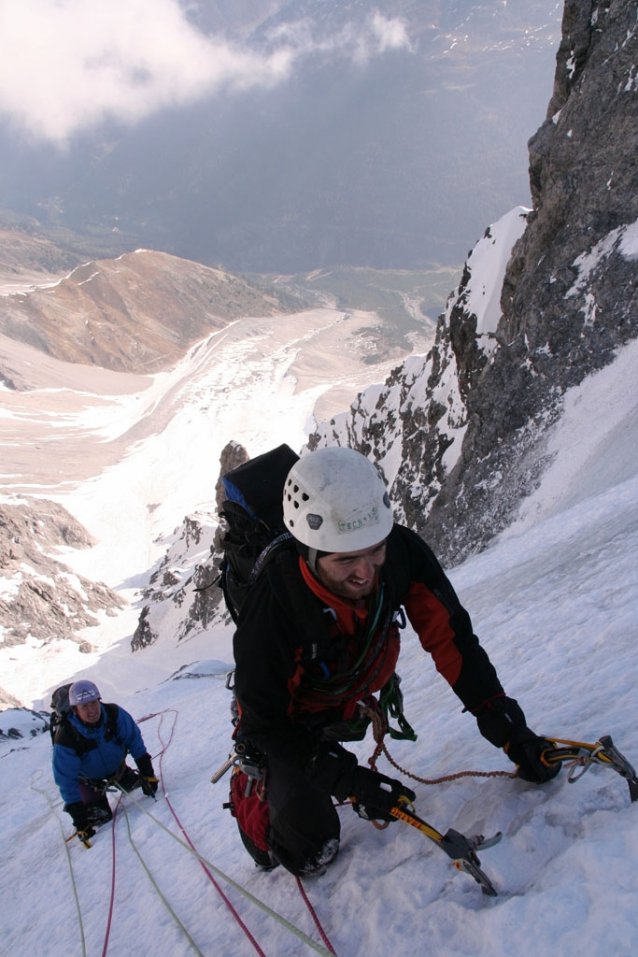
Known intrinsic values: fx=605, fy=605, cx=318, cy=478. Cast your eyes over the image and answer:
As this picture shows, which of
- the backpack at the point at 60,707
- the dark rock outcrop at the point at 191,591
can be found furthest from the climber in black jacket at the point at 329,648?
the dark rock outcrop at the point at 191,591

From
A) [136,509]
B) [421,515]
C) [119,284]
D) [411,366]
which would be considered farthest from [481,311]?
[119,284]

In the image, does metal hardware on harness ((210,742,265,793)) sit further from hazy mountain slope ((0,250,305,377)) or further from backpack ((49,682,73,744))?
hazy mountain slope ((0,250,305,377))

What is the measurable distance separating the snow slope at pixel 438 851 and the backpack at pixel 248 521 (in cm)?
146

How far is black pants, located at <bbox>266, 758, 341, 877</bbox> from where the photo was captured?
281cm

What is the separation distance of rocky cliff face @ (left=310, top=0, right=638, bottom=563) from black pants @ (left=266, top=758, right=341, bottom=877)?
42.0 feet

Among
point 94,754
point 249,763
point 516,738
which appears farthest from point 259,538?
point 94,754

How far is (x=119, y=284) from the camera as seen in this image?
167 m

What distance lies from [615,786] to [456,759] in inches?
46.2

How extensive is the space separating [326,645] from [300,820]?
0.87m

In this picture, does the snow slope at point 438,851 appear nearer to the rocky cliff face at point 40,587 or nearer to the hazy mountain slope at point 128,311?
the rocky cliff face at point 40,587

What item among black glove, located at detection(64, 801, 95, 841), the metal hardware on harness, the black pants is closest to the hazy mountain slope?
black glove, located at detection(64, 801, 95, 841)

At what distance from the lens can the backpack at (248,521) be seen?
129 inches

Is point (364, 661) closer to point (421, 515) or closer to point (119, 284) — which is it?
point (421, 515)

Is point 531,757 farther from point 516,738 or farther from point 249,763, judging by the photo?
point 249,763
